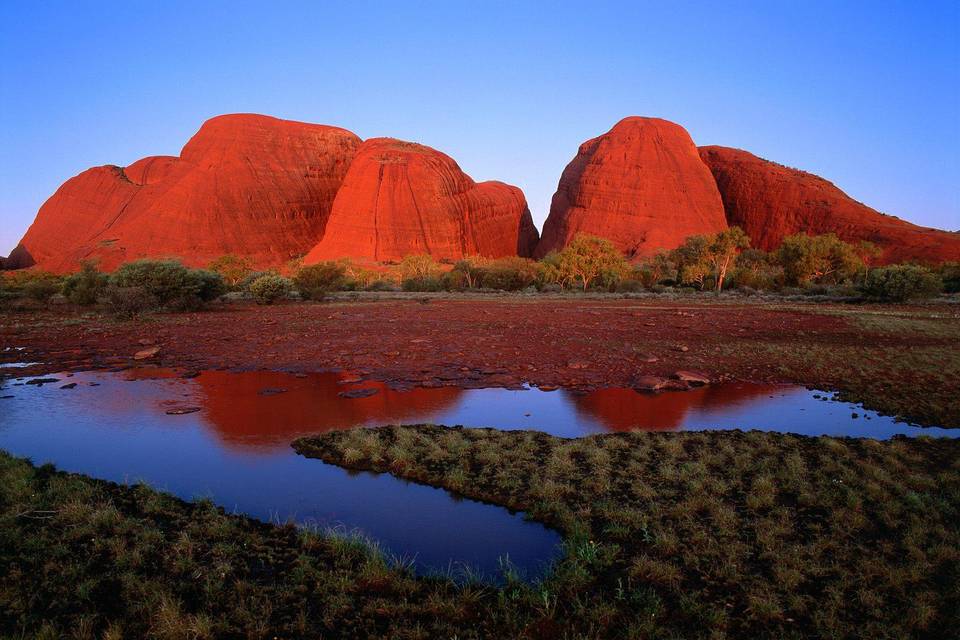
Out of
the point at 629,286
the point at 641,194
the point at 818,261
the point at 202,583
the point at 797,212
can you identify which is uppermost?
the point at 641,194

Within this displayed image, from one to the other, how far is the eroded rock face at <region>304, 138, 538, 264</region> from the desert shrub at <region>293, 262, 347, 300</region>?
85.8ft

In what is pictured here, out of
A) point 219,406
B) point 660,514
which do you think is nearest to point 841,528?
point 660,514

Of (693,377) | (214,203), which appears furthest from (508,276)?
(214,203)

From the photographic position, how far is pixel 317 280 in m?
39.6

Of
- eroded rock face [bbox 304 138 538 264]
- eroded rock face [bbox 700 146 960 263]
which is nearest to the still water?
eroded rock face [bbox 304 138 538 264]

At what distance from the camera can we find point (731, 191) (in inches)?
3054

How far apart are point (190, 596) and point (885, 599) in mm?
5547

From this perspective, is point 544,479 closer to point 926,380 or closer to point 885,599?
point 885,599

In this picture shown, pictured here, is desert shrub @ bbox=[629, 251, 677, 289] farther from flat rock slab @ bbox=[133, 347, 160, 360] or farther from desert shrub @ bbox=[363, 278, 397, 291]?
flat rock slab @ bbox=[133, 347, 160, 360]

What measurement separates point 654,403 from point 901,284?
91.3 feet

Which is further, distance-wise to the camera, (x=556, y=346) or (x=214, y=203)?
(x=214, y=203)

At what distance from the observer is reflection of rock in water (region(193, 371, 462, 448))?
350 inches

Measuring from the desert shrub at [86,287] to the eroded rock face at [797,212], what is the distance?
7276 cm

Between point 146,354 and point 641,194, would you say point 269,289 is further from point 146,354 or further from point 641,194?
point 641,194
